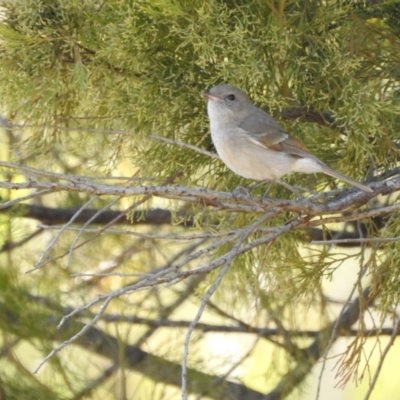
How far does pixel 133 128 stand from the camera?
63.1 inches

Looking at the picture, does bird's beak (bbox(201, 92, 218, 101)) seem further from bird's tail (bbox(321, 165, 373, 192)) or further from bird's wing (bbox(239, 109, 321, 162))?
bird's tail (bbox(321, 165, 373, 192))

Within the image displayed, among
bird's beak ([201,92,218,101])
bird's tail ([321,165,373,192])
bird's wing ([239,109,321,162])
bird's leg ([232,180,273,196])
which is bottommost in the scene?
bird's leg ([232,180,273,196])

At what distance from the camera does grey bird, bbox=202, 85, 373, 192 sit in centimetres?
157

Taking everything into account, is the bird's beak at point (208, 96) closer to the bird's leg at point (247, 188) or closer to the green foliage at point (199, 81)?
the green foliage at point (199, 81)

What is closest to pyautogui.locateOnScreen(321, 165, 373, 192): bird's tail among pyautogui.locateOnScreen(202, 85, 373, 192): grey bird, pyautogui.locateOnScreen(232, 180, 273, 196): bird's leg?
pyautogui.locateOnScreen(202, 85, 373, 192): grey bird

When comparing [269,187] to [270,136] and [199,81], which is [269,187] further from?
[199,81]

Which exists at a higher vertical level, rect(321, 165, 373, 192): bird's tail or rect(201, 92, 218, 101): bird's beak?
rect(201, 92, 218, 101): bird's beak

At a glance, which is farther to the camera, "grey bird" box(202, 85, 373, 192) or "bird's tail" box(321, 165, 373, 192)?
"grey bird" box(202, 85, 373, 192)

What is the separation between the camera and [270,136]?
1.69 m

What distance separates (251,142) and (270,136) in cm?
8

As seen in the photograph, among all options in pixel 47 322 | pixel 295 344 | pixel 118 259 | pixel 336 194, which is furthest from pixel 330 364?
pixel 336 194

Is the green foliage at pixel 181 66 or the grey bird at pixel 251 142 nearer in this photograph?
the green foliage at pixel 181 66

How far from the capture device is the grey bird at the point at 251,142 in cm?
157

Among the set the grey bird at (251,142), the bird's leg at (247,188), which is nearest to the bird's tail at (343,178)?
the grey bird at (251,142)
